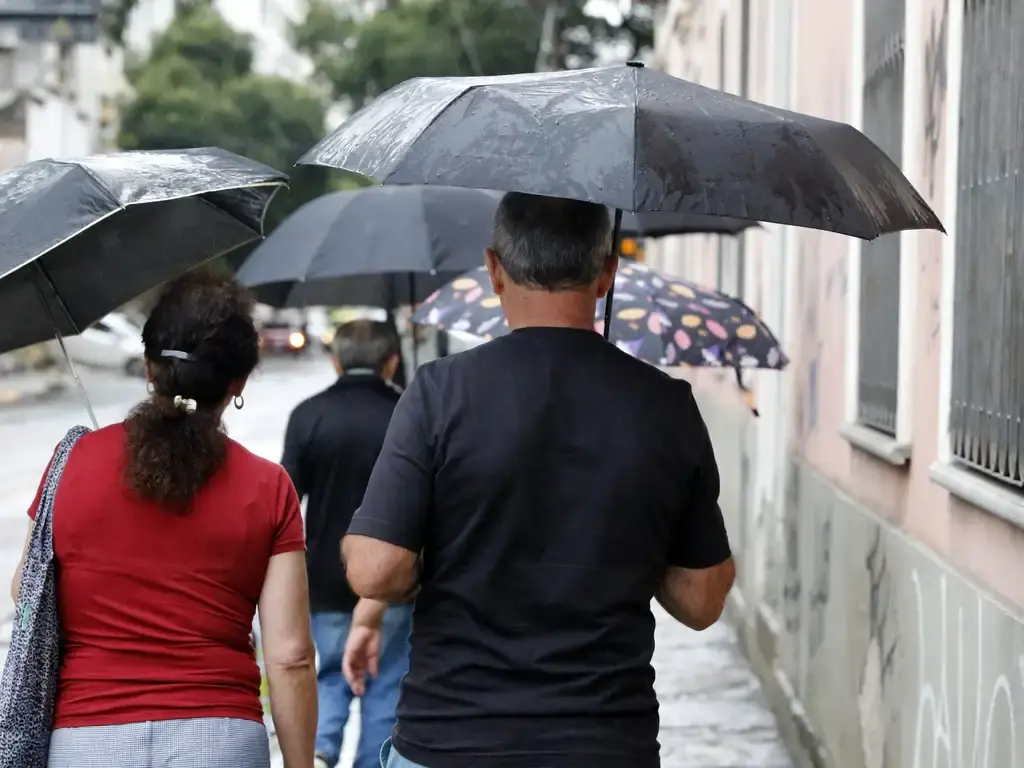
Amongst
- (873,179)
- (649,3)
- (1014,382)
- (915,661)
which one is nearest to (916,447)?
(915,661)

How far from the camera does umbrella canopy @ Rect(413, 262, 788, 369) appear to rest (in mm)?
4453

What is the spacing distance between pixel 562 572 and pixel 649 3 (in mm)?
17178

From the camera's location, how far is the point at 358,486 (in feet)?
16.6

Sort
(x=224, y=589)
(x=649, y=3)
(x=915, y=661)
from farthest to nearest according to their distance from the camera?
(x=649, y=3)
(x=915, y=661)
(x=224, y=589)

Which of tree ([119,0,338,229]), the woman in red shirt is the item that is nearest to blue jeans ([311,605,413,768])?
the woman in red shirt

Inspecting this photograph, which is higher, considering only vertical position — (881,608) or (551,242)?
(551,242)

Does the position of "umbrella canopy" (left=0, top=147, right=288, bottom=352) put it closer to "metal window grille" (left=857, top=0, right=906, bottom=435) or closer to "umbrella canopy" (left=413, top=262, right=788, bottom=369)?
"umbrella canopy" (left=413, top=262, right=788, bottom=369)

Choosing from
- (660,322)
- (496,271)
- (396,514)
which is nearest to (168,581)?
(396,514)

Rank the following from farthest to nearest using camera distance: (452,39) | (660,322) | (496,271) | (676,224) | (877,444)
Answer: (452,39) → (676,224) → (877,444) → (660,322) → (496,271)

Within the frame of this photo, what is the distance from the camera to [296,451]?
5.11m

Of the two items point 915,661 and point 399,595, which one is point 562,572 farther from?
point 915,661

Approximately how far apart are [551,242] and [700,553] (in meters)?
0.60

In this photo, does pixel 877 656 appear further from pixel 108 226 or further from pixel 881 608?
pixel 108 226

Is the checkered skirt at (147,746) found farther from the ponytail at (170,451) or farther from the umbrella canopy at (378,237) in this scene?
the umbrella canopy at (378,237)
